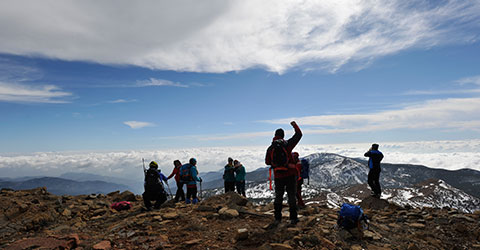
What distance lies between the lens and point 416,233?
31.7 ft

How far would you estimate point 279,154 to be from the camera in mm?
9047

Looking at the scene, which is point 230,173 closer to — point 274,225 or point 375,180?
point 375,180

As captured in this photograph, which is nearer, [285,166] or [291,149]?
[285,166]

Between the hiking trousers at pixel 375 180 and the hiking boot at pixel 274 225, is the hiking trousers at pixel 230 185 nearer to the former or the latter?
the hiking trousers at pixel 375 180

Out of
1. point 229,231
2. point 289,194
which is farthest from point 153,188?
point 289,194

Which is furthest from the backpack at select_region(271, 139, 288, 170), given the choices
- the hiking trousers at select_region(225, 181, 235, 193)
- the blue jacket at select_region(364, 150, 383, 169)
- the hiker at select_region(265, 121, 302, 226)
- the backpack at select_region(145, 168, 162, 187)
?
the hiking trousers at select_region(225, 181, 235, 193)

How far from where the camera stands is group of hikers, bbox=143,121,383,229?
359 inches

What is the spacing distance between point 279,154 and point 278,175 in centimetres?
83

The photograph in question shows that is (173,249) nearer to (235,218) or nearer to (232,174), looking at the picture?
(235,218)


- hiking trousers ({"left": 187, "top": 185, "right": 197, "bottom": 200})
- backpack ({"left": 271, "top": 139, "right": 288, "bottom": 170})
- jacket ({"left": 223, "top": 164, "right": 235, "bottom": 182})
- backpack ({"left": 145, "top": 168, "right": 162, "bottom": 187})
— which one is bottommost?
hiking trousers ({"left": 187, "top": 185, "right": 197, "bottom": 200})

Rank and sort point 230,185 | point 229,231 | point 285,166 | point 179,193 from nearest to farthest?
point 229,231
point 285,166
point 179,193
point 230,185

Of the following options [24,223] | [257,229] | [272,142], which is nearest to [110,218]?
[24,223]

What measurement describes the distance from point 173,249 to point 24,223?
9193 mm

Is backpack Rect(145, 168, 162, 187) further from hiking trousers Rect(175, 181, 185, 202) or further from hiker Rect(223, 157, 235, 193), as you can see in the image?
hiker Rect(223, 157, 235, 193)
